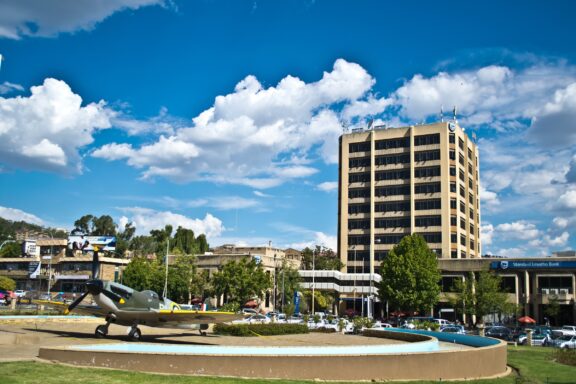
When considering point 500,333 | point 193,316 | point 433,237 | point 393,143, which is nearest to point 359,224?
point 433,237

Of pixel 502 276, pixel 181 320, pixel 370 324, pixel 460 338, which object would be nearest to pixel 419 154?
pixel 502 276

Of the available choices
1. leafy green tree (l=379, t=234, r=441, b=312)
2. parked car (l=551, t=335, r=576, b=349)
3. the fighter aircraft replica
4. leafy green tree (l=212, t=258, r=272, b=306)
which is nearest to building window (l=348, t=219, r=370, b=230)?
leafy green tree (l=379, t=234, r=441, b=312)

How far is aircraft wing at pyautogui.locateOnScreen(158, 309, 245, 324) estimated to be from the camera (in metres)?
31.0

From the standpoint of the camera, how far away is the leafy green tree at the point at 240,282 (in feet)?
259

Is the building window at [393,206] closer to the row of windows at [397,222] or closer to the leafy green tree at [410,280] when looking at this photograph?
the row of windows at [397,222]

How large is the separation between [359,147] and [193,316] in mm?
87618

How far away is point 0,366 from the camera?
59.5ft

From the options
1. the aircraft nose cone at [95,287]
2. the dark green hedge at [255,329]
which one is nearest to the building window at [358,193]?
the dark green hedge at [255,329]

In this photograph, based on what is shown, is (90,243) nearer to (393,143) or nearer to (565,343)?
(393,143)

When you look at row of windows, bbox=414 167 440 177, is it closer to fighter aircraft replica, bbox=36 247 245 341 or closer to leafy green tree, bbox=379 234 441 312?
leafy green tree, bbox=379 234 441 312

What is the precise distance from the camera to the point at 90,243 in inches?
4003

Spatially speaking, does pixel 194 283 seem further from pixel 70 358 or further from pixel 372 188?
pixel 70 358

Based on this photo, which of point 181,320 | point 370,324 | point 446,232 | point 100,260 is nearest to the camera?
point 181,320

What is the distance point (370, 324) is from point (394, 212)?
5773 centimetres
